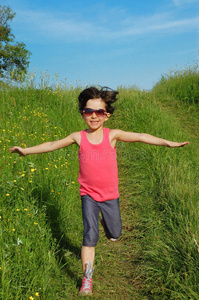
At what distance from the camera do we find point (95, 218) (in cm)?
317

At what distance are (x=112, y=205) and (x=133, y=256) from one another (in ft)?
3.66

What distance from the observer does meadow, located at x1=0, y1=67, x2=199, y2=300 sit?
3.06 metres

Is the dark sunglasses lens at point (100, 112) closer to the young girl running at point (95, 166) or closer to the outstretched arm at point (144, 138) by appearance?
the young girl running at point (95, 166)

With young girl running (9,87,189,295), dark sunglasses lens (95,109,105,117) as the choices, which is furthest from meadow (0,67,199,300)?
dark sunglasses lens (95,109,105,117)

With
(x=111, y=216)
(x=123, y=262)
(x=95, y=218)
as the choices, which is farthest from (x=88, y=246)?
(x=123, y=262)

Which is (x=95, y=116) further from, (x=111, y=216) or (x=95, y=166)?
(x=111, y=216)

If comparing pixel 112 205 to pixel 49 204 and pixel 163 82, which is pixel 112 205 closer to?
pixel 49 204

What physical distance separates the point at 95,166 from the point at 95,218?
56 centimetres

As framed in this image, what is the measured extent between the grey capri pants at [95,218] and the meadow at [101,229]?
18.7 inches

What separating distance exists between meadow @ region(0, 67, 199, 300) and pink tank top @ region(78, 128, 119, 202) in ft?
2.65

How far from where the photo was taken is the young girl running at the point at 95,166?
312 centimetres

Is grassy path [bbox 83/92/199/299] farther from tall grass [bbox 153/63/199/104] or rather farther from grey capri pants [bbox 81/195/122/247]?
tall grass [bbox 153/63/199/104]

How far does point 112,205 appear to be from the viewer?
10.9 ft

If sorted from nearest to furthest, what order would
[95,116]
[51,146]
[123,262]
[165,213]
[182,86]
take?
[95,116], [51,146], [123,262], [165,213], [182,86]
